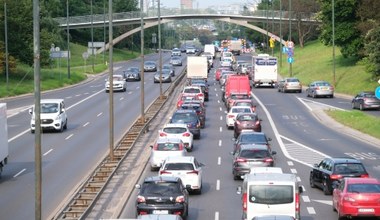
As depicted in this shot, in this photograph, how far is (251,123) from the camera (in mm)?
48156

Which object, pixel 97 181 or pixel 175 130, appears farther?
pixel 175 130

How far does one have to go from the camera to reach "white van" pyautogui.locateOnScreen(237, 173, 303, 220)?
78.0 ft

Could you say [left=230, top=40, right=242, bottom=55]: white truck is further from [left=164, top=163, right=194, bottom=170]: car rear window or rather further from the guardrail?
[left=164, top=163, right=194, bottom=170]: car rear window

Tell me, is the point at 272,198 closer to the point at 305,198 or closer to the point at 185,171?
the point at 305,198

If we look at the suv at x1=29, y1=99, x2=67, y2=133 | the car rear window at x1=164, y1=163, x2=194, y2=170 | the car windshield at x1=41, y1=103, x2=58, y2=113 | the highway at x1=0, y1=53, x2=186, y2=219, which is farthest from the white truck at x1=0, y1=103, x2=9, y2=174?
the car windshield at x1=41, y1=103, x2=58, y2=113

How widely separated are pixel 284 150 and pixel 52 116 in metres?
14.3

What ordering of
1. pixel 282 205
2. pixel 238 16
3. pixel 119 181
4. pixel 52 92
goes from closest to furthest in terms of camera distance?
1. pixel 282 205
2. pixel 119 181
3. pixel 52 92
4. pixel 238 16

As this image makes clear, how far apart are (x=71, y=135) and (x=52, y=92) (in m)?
35.2

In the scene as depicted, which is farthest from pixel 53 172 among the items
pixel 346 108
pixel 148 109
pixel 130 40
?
pixel 130 40

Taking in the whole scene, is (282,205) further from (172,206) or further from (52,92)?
(52,92)

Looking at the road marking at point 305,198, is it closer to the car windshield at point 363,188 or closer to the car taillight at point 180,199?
the car windshield at point 363,188

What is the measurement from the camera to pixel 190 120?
158 feet

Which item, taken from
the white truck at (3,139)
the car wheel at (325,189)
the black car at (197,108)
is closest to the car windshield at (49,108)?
the black car at (197,108)

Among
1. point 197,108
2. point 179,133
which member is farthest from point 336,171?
point 197,108
